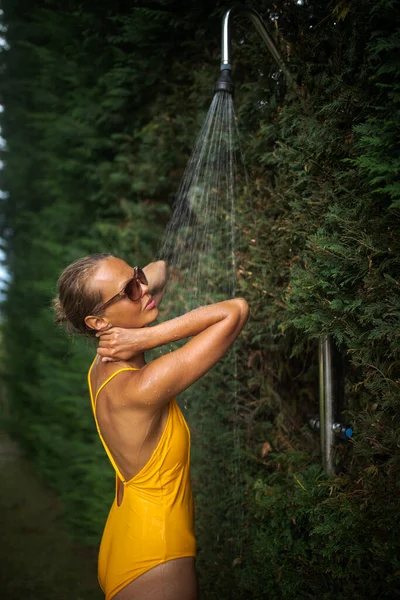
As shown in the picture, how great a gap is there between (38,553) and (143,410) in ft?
13.0

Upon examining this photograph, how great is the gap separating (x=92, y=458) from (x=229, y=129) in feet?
11.1

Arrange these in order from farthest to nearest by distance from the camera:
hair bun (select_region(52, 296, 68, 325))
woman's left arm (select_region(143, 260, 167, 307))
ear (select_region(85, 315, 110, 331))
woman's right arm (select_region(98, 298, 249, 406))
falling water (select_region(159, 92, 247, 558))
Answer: falling water (select_region(159, 92, 247, 558))
woman's left arm (select_region(143, 260, 167, 307))
hair bun (select_region(52, 296, 68, 325))
ear (select_region(85, 315, 110, 331))
woman's right arm (select_region(98, 298, 249, 406))

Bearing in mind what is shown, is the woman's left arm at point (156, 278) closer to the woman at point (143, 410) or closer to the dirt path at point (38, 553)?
the woman at point (143, 410)

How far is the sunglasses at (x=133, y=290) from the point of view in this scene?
2.18m

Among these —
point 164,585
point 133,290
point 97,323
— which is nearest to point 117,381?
point 97,323

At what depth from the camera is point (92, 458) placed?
508 cm

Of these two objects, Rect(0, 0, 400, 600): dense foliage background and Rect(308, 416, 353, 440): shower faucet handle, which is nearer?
Rect(0, 0, 400, 600): dense foliage background

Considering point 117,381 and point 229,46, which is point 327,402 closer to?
point 117,381

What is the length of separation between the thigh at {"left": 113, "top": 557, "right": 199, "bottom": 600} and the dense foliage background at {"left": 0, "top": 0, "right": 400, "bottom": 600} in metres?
0.59

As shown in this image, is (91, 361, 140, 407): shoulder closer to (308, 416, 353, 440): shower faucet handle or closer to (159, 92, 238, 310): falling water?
(308, 416, 353, 440): shower faucet handle

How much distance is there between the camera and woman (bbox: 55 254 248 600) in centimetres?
202

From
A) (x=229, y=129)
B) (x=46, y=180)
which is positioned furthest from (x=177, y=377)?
(x=46, y=180)

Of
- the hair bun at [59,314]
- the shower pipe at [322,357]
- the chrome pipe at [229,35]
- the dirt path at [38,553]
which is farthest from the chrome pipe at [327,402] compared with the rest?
the dirt path at [38,553]

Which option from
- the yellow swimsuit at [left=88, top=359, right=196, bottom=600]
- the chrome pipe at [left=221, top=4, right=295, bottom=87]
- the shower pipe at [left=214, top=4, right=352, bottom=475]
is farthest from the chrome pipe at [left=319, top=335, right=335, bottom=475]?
the chrome pipe at [left=221, top=4, right=295, bottom=87]
